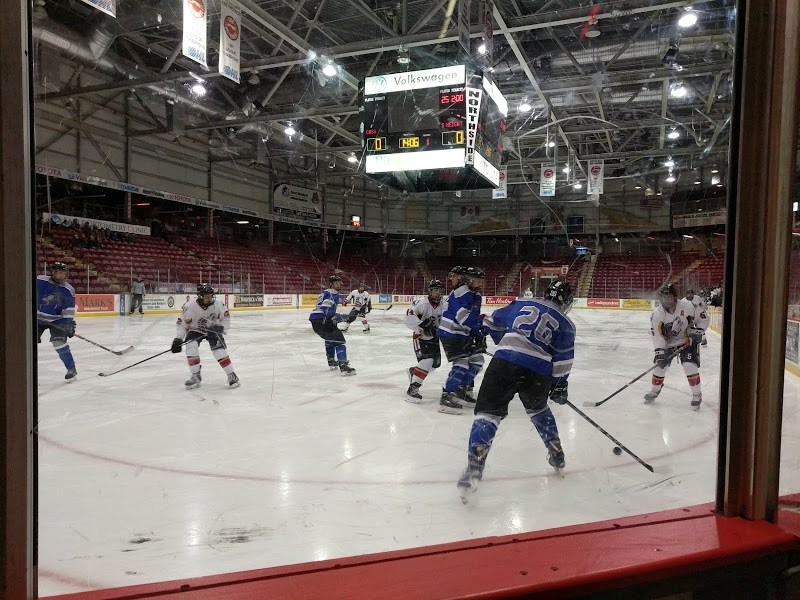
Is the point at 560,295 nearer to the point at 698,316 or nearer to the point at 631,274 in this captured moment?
the point at 698,316

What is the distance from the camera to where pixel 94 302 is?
575 cm

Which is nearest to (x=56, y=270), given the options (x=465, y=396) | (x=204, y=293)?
(x=204, y=293)

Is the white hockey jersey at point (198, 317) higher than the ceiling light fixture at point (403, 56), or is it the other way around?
the ceiling light fixture at point (403, 56)

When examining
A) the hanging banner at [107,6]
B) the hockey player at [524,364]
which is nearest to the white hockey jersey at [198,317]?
the hanging banner at [107,6]

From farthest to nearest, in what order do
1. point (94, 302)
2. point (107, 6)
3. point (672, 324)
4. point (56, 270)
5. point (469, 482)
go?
point (94, 302)
point (672, 324)
point (107, 6)
point (469, 482)
point (56, 270)

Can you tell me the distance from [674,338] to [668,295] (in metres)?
0.40

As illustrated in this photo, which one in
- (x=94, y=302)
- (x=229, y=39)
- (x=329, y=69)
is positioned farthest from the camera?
(x=329, y=69)

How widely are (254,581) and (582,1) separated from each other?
6.52 metres

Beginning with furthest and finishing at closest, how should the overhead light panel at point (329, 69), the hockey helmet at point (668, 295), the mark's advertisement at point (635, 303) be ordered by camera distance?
the overhead light panel at point (329, 69), the mark's advertisement at point (635, 303), the hockey helmet at point (668, 295)

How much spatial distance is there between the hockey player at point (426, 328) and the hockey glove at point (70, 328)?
3.16 m

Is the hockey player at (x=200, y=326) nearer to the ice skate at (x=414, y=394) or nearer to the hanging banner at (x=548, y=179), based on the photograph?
the ice skate at (x=414, y=394)

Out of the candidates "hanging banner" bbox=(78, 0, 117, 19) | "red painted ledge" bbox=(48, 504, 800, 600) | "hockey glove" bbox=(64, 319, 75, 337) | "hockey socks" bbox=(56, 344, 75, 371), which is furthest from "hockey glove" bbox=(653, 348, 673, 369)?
"hockey socks" bbox=(56, 344, 75, 371)

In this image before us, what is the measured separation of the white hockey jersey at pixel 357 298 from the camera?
897 cm

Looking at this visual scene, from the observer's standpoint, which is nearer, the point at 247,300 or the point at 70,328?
the point at 70,328
